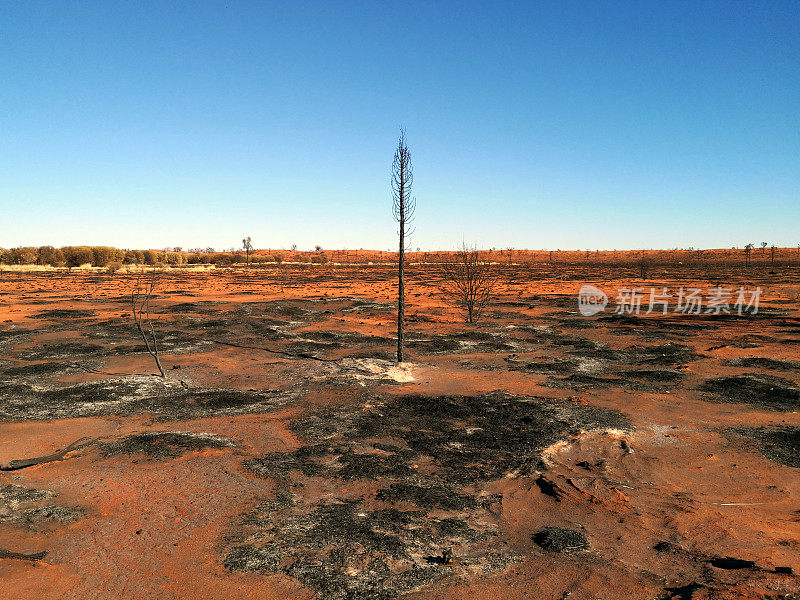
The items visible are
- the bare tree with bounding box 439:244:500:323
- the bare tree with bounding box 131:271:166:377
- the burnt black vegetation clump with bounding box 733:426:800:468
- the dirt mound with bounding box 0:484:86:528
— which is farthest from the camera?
the bare tree with bounding box 439:244:500:323

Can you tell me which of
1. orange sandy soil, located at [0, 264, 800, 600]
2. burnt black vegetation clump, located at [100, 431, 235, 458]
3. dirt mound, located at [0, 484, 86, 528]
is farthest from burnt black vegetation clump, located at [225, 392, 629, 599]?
dirt mound, located at [0, 484, 86, 528]

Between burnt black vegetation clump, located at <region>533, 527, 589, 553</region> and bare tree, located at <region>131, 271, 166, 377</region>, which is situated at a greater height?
bare tree, located at <region>131, 271, 166, 377</region>

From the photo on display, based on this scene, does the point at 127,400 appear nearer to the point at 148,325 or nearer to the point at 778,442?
the point at 148,325

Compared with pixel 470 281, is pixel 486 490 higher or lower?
lower

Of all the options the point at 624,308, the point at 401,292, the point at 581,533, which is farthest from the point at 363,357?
the point at 624,308

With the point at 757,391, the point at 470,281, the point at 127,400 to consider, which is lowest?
the point at 127,400

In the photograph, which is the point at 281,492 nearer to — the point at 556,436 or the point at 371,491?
the point at 371,491

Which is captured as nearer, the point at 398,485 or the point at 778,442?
the point at 398,485

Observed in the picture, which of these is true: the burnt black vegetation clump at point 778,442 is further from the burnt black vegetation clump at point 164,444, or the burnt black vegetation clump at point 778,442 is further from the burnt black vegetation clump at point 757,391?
the burnt black vegetation clump at point 164,444

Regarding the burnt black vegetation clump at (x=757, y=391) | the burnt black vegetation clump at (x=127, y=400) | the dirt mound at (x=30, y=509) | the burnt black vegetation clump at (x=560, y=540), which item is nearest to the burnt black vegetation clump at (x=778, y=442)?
the burnt black vegetation clump at (x=757, y=391)

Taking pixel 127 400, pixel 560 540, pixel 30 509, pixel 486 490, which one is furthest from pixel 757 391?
pixel 127 400

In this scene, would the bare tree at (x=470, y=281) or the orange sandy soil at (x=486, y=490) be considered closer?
the orange sandy soil at (x=486, y=490)

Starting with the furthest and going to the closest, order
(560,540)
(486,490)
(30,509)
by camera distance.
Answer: (486,490)
(30,509)
(560,540)

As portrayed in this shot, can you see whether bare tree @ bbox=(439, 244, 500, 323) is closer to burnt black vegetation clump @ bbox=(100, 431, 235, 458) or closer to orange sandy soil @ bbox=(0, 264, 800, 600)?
orange sandy soil @ bbox=(0, 264, 800, 600)
